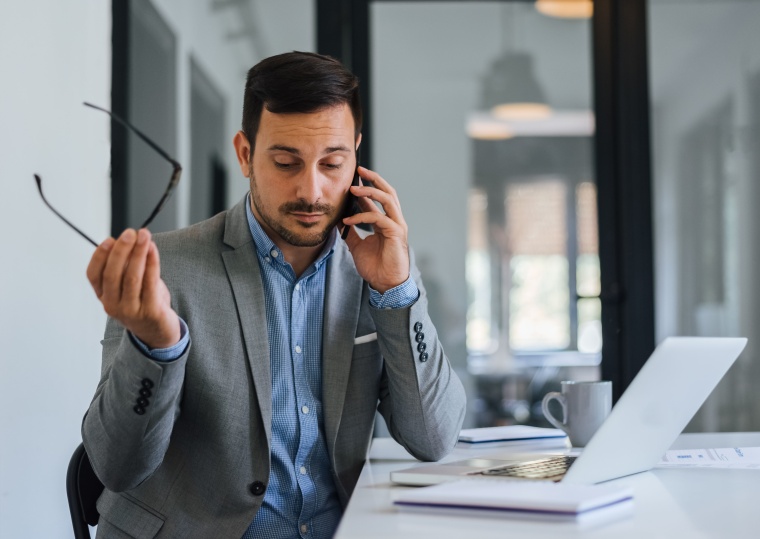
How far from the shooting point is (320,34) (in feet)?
11.3

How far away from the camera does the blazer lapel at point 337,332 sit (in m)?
1.69

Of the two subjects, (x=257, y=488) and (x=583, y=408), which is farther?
(x=583, y=408)

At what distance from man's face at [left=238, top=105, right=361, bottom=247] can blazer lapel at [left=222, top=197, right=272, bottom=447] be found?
0.06 meters

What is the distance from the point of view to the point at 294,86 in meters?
1.74

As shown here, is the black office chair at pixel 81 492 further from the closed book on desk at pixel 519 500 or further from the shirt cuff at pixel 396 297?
the closed book on desk at pixel 519 500

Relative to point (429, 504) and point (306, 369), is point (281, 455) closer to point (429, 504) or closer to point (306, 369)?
point (306, 369)

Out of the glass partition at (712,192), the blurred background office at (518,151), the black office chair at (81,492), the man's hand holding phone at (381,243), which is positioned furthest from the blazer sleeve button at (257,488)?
the glass partition at (712,192)

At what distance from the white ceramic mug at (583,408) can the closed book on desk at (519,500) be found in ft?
2.02

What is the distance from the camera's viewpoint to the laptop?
1223mm

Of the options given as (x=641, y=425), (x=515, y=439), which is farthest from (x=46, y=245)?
(x=641, y=425)

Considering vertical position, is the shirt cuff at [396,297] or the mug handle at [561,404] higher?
→ the shirt cuff at [396,297]

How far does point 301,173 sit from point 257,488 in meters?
0.58

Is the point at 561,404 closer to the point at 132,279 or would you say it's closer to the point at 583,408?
the point at 583,408

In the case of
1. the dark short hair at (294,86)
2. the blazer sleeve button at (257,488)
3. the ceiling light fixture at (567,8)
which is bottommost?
the blazer sleeve button at (257,488)
